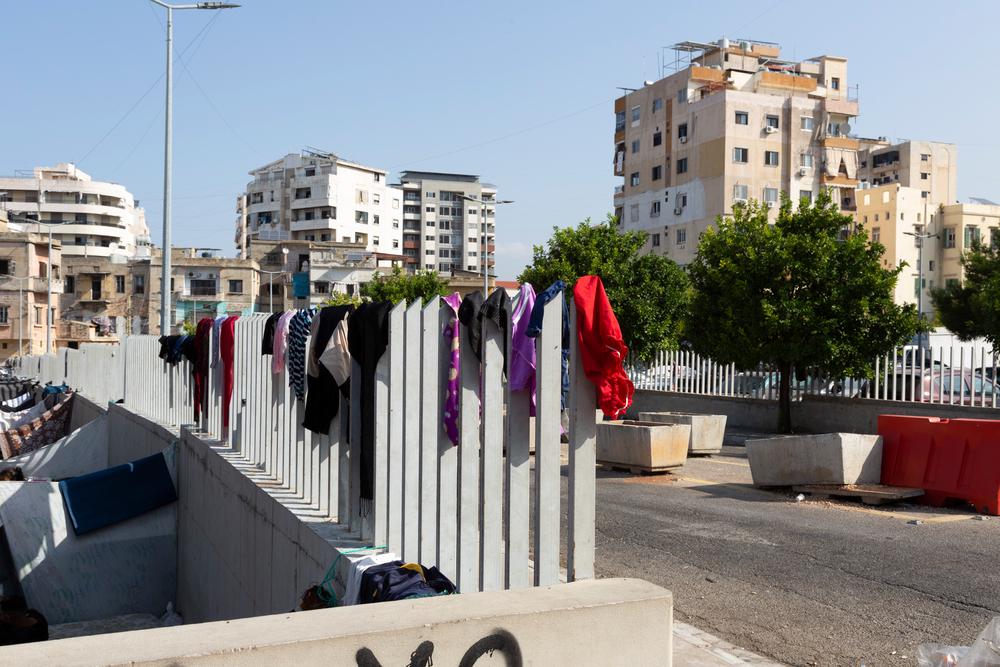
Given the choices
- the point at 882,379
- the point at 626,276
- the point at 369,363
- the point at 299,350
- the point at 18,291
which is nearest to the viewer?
the point at 369,363

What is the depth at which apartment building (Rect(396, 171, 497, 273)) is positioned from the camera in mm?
144375

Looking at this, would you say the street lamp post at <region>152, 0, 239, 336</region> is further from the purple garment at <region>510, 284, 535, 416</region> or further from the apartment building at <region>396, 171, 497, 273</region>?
the apartment building at <region>396, 171, 497, 273</region>

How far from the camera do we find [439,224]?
14550 cm

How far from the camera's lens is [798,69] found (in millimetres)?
84625

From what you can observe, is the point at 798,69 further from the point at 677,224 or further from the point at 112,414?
the point at 112,414

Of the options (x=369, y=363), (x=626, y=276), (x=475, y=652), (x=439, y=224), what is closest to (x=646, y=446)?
(x=369, y=363)

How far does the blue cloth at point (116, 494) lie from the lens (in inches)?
430

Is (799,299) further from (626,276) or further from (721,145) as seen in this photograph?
(721,145)

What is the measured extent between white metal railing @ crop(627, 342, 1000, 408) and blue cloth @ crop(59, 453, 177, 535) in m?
14.3

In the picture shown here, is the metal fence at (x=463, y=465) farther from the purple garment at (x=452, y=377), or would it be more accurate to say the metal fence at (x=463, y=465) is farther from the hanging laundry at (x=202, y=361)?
the hanging laundry at (x=202, y=361)

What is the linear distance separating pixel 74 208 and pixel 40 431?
108332mm

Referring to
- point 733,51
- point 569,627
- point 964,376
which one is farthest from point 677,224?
point 569,627

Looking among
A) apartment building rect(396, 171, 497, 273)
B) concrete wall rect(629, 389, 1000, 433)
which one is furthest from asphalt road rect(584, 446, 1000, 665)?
apartment building rect(396, 171, 497, 273)

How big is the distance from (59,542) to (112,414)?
22.0 feet
